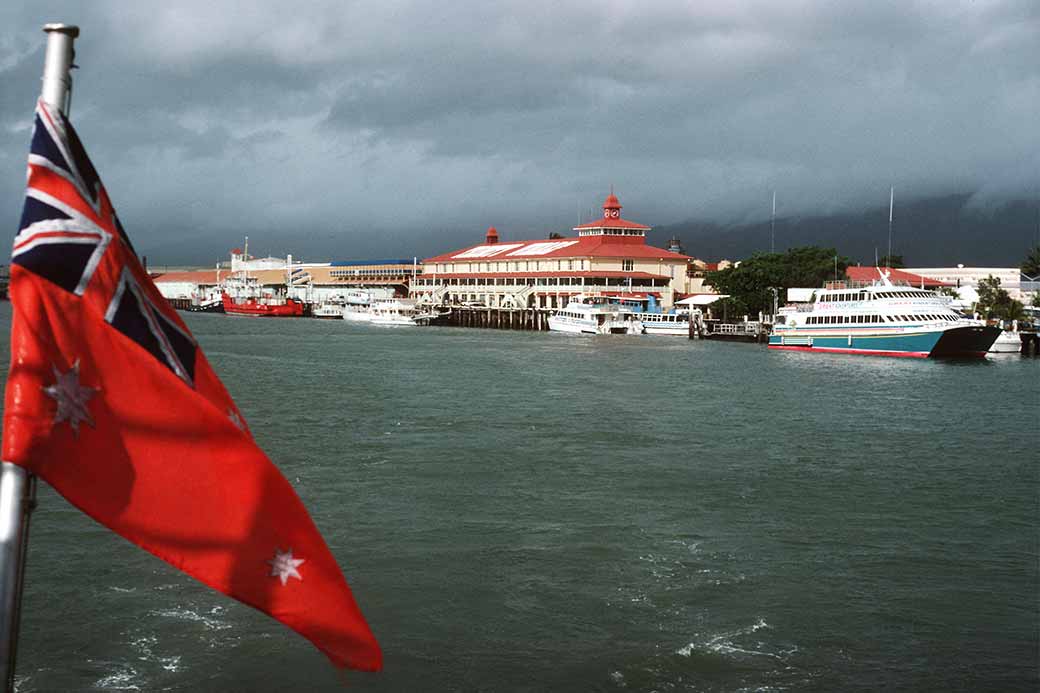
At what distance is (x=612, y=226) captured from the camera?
104 metres

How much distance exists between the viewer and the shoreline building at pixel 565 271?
96312 mm

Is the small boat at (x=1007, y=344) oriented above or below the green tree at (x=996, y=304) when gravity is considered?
below

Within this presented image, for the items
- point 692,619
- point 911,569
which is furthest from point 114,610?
point 911,569

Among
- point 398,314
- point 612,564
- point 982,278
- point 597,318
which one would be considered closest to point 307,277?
point 398,314

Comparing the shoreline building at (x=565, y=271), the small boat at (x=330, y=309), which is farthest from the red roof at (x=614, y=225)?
the small boat at (x=330, y=309)

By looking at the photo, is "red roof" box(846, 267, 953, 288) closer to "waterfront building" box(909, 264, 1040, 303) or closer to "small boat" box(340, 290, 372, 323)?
"waterfront building" box(909, 264, 1040, 303)

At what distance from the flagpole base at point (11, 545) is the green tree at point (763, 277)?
82.0 metres

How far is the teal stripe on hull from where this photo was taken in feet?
170

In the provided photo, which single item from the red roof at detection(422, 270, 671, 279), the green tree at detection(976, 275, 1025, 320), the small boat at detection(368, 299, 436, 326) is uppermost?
the red roof at detection(422, 270, 671, 279)

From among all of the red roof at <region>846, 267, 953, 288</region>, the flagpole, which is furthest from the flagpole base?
the red roof at <region>846, 267, 953, 288</region>

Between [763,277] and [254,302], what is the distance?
69228 millimetres

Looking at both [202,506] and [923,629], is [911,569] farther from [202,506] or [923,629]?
[202,506]

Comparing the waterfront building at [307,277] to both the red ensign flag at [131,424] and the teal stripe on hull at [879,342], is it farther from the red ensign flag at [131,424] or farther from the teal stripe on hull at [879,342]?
the red ensign flag at [131,424]

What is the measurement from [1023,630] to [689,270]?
321 feet
